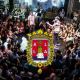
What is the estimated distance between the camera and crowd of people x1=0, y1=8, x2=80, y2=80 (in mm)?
9188

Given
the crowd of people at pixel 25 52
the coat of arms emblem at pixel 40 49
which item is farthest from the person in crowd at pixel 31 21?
the coat of arms emblem at pixel 40 49

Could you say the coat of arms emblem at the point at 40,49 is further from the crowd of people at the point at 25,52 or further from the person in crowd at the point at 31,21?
the person in crowd at the point at 31,21

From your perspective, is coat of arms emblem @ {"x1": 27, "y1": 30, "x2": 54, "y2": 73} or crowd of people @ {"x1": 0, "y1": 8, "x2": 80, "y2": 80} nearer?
coat of arms emblem @ {"x1": 27, "y1": 30, "x2": 54, "y2": 73}

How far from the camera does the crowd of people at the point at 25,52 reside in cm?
919

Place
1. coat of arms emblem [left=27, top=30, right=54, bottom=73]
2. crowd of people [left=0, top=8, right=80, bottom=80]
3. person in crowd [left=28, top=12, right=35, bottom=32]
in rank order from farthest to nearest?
person in crowd [left=28, top=12, right=35, bottom=32] → crowd of people [left=0, top=8, right=80, bottom=80] → coat of arms emblem [left=27, top=30, right=54, bottom=73]

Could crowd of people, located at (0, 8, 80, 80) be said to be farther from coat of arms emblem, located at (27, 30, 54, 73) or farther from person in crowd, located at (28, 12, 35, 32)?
coat of arms emblem, located at (27, 30, 54, 73)

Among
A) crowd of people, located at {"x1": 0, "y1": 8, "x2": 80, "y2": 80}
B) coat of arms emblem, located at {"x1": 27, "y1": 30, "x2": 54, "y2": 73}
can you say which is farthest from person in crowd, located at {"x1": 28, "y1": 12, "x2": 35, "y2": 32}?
coat of arms emblem, located at {"x1": 27, "y1": 30, "x2": 54, "y2": 73}

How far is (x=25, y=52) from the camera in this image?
9.18 m

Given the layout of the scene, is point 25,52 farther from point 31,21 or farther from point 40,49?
point 31,21

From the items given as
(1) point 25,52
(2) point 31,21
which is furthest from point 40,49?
(2) point 31,21

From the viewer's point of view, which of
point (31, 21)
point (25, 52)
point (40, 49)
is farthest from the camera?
point (31, 21)

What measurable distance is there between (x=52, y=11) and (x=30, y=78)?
169 centimetres

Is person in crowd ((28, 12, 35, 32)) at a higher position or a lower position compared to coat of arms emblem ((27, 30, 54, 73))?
higher

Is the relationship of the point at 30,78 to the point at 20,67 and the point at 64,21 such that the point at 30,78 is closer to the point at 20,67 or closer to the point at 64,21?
the point at 20,67
